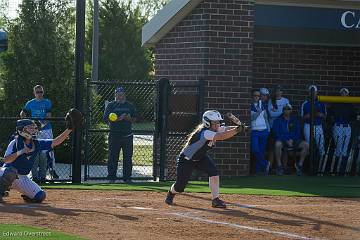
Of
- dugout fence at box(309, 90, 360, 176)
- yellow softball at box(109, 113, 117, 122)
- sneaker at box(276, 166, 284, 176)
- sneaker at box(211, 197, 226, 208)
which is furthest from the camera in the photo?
dugout fence at box(309, 90, 360, 176)

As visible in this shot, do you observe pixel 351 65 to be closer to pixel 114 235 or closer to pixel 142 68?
pixel 114 235

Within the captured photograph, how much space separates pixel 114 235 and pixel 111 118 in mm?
7247

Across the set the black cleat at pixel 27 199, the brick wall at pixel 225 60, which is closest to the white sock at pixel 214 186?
the black cleat at pixel 27 199

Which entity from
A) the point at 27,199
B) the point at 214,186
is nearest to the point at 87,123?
the point at 27,199

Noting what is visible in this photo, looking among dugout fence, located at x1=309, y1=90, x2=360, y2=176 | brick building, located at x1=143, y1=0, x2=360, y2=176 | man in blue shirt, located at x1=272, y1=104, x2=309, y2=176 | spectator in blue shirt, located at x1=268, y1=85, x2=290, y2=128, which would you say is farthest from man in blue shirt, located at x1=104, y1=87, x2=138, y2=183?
dugout fence, located at x1=309, y1=90, x2=360, y2=176

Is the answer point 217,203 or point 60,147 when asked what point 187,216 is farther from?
point 60,147

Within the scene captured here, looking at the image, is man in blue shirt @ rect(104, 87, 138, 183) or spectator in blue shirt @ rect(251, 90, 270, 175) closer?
man in blue shirt @ rect(104, 87, 138, 183)

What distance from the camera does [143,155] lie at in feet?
84.0

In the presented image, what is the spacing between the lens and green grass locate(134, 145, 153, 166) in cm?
2406

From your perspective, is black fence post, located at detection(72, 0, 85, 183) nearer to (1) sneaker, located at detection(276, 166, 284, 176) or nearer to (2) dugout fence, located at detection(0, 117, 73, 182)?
(2) dugout fence, located at detection(0, 117, 73, 182)

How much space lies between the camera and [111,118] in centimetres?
1722

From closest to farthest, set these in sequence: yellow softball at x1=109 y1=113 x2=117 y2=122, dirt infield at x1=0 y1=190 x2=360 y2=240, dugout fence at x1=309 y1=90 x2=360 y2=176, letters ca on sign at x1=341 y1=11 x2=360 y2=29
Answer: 1. dirt infield at x1=0 y1=190 x2=360 y2=240
2. yellow softball at x1=109 y1=113 x2=117 y2=122
3. dugout fence at x1=309 y1=90 x2=360 y2=176
4. letters ca on sign at x1=341 y1=11 x2=360 y2=29

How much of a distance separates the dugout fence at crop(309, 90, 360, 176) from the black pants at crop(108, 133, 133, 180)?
158 inches

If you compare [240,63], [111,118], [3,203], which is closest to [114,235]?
[3,203]
